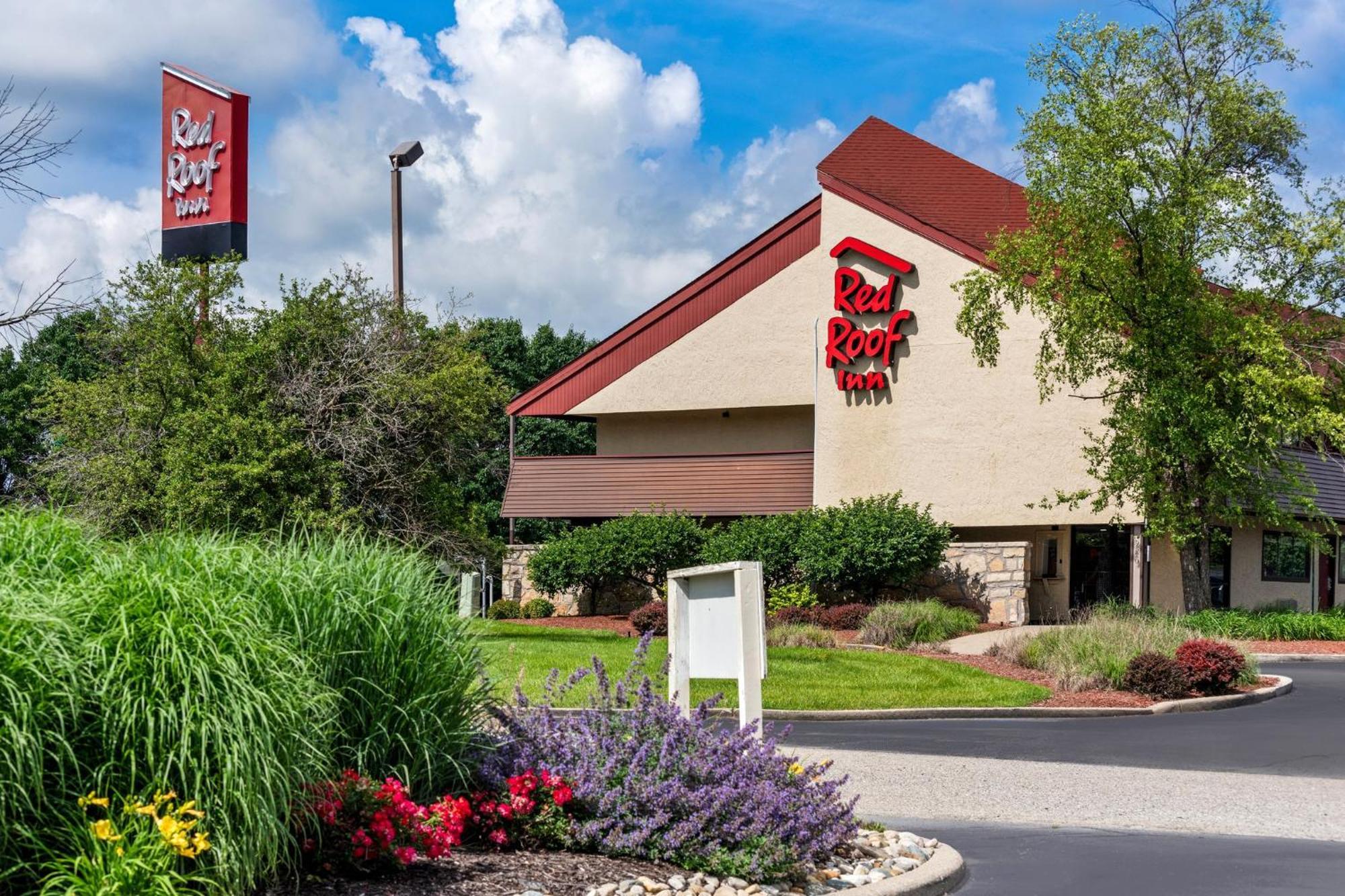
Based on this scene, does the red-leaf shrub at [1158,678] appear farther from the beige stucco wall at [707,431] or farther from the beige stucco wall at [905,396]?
the beige stucco wall at [707,431]

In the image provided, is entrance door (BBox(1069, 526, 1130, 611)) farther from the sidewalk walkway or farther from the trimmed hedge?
the sidewalk walkway

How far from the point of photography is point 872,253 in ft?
104

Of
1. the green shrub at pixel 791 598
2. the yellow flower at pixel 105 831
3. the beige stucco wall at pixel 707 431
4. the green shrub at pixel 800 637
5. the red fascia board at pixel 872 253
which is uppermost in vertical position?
the red fascia board at pixel 872 253

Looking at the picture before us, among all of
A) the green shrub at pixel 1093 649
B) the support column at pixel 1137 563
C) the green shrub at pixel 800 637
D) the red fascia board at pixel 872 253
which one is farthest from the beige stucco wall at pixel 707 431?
the green shrub at pixel 1093 649

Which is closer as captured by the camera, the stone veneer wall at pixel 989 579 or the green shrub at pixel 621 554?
the stone veneer wall at pixel 989 579

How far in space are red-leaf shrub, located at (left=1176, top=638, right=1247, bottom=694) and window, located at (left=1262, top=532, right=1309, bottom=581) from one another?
1779cm

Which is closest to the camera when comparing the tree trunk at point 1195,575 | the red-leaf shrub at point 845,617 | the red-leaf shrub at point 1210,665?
the red-leaf shrub at point 1210,665

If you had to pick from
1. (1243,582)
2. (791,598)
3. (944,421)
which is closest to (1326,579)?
(1243,582)

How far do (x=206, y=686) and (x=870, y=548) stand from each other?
77.6ft

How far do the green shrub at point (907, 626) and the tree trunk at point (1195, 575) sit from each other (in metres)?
6.20

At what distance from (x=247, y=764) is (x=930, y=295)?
27108 mm

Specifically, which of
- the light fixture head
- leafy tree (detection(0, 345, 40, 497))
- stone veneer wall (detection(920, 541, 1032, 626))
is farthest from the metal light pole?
leafy tree (detection(0, 345, 40, 497))

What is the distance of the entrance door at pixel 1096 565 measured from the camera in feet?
105

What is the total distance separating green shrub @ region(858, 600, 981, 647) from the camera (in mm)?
24328
